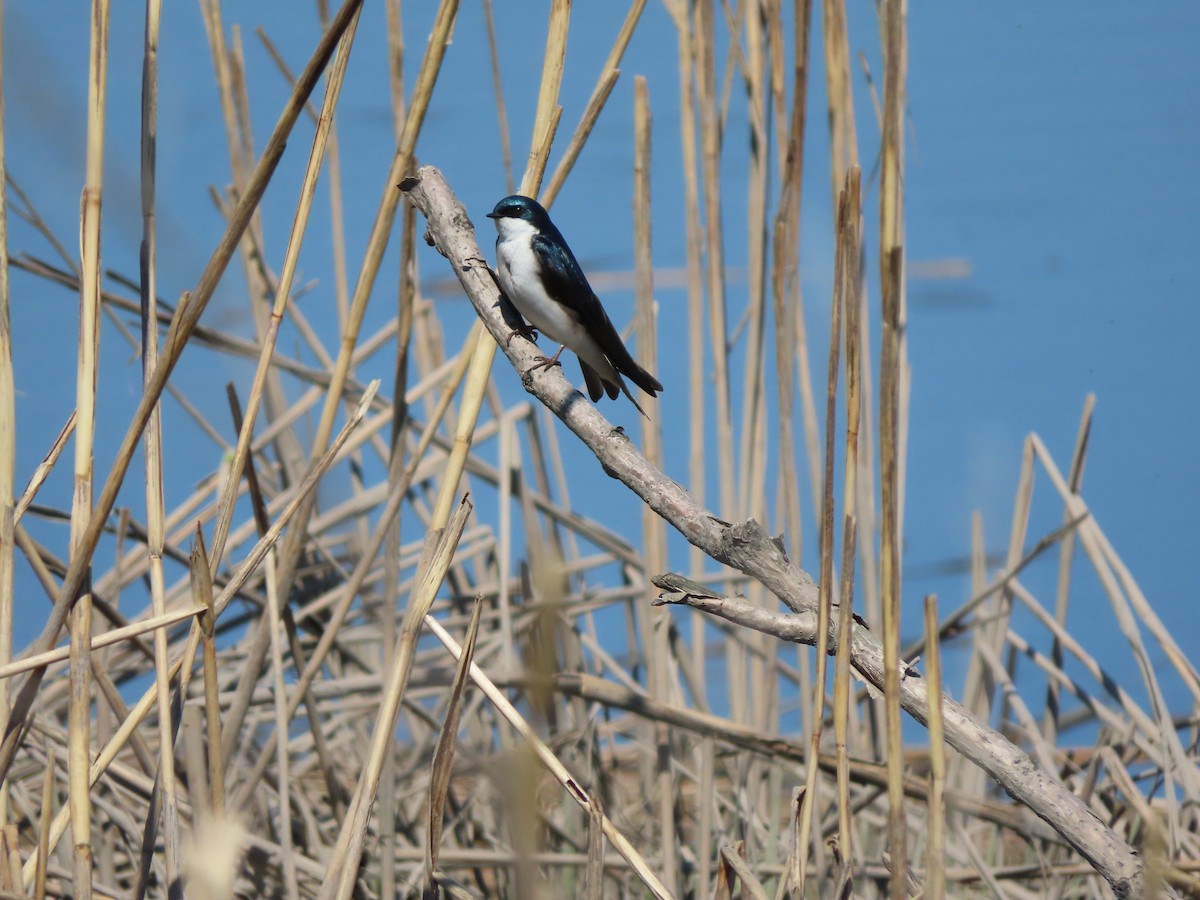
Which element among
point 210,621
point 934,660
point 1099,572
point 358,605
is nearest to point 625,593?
point 358,605

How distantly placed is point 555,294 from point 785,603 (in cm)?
82

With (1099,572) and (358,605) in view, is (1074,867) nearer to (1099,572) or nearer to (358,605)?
(1099,572)

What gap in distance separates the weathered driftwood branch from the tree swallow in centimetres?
44

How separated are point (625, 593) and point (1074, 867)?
2.80 feet

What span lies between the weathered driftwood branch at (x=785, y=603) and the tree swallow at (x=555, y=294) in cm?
44

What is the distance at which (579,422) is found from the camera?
961mm

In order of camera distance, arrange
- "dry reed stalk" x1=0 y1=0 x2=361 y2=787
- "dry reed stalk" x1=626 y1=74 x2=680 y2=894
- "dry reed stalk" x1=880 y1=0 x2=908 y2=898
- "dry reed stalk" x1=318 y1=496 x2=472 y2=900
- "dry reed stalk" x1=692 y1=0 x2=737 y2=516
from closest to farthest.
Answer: "dry reed stalk" x1=880 y1=0 x2=908 y2=898, "dry reed stalk" x1=0 y1=0 x2=361 y2=787, "dry reed stalk" x1=318 y1=496 x2=472 y2=900, "dry reed stalk" x1=626 y1=74 x2=680 y2=894, "dry reed stalk" x1=692 y1=0 x2=737 y2=516

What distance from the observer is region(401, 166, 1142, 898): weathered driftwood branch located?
74cm

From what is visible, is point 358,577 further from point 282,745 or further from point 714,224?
point 714,224

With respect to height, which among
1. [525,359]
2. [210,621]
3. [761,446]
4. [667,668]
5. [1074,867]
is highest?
[761,446]

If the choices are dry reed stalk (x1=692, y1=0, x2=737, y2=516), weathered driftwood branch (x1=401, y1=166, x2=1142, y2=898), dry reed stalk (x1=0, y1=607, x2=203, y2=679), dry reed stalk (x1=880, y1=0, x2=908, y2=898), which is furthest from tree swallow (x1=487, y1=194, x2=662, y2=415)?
dry reed stalk (x1=880, y1=0, x2=908, y2=898)

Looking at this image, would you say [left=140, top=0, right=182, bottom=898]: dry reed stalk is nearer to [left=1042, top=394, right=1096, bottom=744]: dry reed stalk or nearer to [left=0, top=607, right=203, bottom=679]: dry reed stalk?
[left=0, top=607, right=203, bottom=679]: dry reed stalk

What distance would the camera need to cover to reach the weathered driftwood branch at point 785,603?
0.74m

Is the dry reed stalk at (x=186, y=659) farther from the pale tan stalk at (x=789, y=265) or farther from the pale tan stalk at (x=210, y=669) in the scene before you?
the pale tan stalk at (x=789, y=265)
